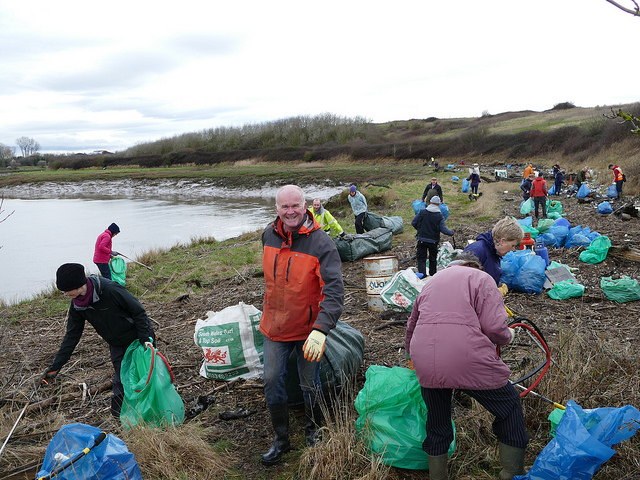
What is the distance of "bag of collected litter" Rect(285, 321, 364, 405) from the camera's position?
3.54 m

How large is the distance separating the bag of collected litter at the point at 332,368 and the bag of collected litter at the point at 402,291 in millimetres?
Result: 1731

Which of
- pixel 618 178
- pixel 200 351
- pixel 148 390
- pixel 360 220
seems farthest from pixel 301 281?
pixel 618 178

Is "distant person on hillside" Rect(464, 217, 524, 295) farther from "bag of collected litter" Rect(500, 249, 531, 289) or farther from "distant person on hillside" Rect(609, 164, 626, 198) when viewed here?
"distant person on hillside" Rect(609, 164, 626, 198)

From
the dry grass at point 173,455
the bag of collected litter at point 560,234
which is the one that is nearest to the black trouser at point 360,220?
the bag of collected litter at point 560,234

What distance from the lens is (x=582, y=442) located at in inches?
93.5

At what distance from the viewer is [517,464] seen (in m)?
2.51

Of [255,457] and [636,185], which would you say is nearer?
[255,457]

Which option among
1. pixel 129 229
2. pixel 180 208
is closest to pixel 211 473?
pixel 129 229

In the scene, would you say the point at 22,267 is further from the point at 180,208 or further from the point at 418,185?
the point at 418,185

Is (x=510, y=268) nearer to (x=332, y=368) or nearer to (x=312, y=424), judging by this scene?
(x=332, y=368)

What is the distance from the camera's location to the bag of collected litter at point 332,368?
3.54 m

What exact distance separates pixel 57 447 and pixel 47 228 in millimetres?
22911

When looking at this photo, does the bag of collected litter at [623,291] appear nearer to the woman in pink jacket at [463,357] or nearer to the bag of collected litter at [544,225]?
the bag of collected litter at [544,225]

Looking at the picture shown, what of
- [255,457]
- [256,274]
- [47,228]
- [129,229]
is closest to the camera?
[255,457]
